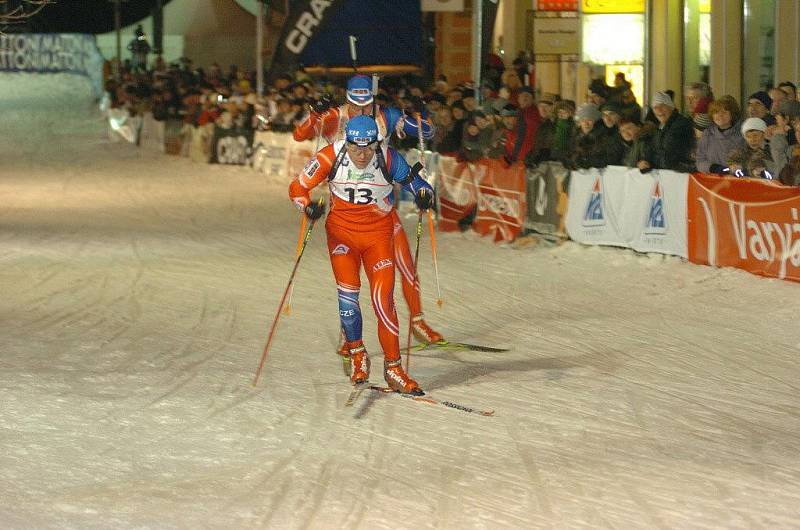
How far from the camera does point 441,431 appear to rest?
7801 mm

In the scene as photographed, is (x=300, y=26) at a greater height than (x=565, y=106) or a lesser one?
greater

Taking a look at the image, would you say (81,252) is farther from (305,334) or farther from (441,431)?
(441,431)

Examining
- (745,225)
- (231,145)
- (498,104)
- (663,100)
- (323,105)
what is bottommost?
(745,225)

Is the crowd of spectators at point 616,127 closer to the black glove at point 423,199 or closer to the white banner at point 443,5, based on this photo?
the white banner at point 443,5

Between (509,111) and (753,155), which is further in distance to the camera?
(509,111)

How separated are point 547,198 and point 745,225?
352 centimetres

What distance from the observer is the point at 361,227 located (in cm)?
895

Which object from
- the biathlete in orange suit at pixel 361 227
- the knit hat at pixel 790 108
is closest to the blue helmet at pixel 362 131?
the biathlete in orange suit at pixel 361 227

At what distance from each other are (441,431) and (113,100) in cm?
3123

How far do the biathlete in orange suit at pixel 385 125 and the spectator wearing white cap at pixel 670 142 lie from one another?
4366 millimetres

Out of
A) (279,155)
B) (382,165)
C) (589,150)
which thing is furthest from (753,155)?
(279,155)

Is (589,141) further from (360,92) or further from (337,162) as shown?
(337,162)

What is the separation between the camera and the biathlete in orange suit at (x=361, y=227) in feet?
28.9

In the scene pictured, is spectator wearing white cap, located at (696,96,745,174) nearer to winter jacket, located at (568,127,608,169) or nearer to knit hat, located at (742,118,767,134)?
knit hat, located at (742,118,767,134)
